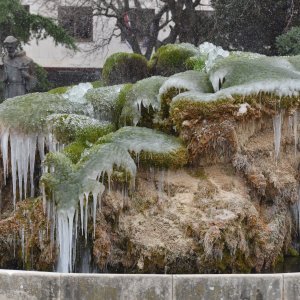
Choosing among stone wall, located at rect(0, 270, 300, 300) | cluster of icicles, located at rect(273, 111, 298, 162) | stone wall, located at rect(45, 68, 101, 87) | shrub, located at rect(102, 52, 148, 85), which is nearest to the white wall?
stone wall, located at rect(45, 68, 101, 87)

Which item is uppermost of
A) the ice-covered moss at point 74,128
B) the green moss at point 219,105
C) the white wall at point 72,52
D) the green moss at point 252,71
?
the green moss at point 252,71

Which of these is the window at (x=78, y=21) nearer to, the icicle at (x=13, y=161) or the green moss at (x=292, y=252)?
the icicle at (x=13, y=161)

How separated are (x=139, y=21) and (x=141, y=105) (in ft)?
57.7

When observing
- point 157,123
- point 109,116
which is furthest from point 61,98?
point 157,123

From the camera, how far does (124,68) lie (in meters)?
12.1

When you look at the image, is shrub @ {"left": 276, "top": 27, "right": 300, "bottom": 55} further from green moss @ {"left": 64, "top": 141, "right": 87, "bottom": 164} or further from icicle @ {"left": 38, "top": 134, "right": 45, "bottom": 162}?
green moss @ {"left": 64, "top": 141, "right": 87, "bottom": 164}

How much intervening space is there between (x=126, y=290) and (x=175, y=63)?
5787 mm

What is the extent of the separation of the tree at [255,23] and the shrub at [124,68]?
413 inches

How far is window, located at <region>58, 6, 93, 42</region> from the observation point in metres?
26.5

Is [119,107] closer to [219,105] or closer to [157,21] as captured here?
[219,105]

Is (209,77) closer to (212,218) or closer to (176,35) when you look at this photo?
(212,218)

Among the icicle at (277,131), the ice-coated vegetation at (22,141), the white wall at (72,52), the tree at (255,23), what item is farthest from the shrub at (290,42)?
the ice-coated vegetation at (22,141)

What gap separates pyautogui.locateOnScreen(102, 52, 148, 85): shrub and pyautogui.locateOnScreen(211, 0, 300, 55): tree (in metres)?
10.5

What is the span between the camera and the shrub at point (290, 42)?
19.4 metres
